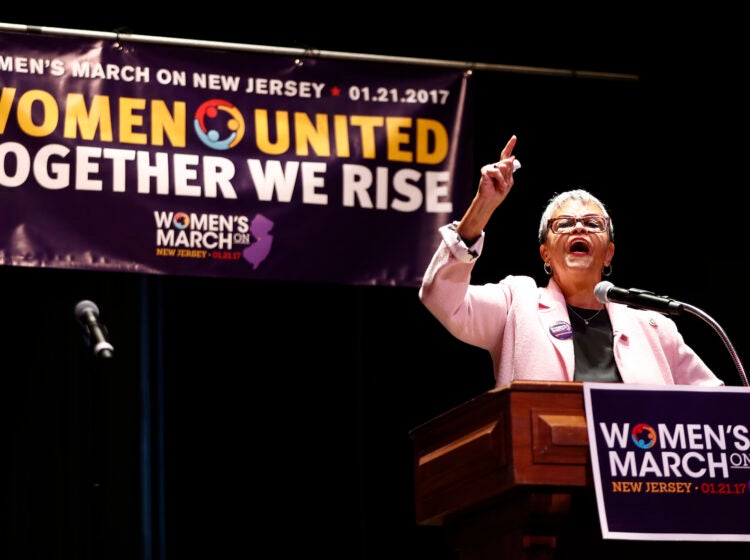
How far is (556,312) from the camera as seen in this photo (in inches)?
153

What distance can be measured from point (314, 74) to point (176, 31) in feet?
2.39

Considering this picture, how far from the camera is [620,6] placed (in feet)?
18.8

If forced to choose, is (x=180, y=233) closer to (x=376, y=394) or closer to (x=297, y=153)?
(x=297, y=153)

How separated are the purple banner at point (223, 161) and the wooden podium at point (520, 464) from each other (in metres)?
1.60

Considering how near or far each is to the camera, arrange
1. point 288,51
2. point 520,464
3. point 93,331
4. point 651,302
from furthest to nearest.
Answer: point 288,51 < point 93,331 < point 651,302 < point 520,464

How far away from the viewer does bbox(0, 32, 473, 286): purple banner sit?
473 cm

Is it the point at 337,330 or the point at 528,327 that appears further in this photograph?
the point at 337,330

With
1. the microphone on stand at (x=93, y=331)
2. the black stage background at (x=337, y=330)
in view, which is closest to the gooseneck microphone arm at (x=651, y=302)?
the microphone on stand at (x=93, y=331)

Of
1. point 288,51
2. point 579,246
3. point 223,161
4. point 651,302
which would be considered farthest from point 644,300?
point 288,51

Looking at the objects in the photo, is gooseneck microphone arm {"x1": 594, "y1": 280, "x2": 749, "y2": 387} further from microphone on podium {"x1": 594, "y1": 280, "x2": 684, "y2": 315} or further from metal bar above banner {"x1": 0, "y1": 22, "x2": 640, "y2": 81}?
metal bar above banner {"x1": 0, "y1": 22, "x2": 640, "y2": 81}

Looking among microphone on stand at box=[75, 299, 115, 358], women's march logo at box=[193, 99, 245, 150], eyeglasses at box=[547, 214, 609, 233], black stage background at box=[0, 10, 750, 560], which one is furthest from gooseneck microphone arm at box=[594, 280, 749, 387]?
black stage background at box=[0, 10, 750, 560]

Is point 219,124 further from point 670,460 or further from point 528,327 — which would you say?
point 670,460

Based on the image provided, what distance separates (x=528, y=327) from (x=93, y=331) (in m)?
1.12

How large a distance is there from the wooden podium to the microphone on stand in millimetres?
857
